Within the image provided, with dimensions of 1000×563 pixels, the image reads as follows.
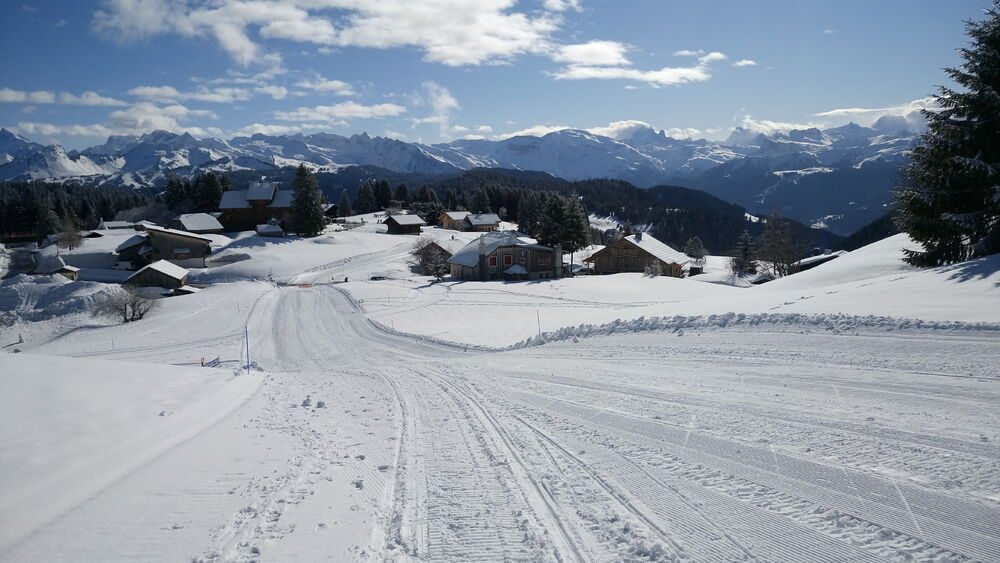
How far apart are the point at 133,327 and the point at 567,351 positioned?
30.8 metres

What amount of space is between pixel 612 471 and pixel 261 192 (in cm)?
8702

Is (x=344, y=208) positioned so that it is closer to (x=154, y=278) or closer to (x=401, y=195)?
(x=401, y=195)

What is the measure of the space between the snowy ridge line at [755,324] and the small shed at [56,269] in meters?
63.5

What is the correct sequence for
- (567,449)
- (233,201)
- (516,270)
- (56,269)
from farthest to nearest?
(233,201) < (56,269) < (516,270) < (567,449)

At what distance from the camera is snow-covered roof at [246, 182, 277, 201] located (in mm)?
82500

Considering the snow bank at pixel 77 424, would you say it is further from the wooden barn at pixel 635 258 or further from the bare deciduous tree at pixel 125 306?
the wooden barn at pixel 635 258

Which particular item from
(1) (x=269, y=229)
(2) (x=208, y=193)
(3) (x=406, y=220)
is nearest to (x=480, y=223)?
(3) (x=406, y=220)

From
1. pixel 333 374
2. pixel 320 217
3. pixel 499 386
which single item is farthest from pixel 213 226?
pixel 499 386

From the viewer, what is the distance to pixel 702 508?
5.86 meters

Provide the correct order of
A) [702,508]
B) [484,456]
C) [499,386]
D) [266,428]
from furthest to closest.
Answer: [499,386], [266,428], [484,456], [702,508]

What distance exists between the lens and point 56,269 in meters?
60.6

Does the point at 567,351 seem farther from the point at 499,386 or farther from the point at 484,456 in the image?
the point at 484,456

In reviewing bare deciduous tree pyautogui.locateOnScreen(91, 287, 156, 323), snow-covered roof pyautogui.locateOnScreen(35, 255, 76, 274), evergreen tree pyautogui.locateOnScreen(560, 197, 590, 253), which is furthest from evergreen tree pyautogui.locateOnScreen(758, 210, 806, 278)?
snow-covered roof pyautogui.locateOnScreen(35, 255, 76, 274)

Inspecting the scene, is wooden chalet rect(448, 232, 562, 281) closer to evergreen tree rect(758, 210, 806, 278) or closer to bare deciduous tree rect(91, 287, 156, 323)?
evergreen tree rect(758, 210, 806, 278)
